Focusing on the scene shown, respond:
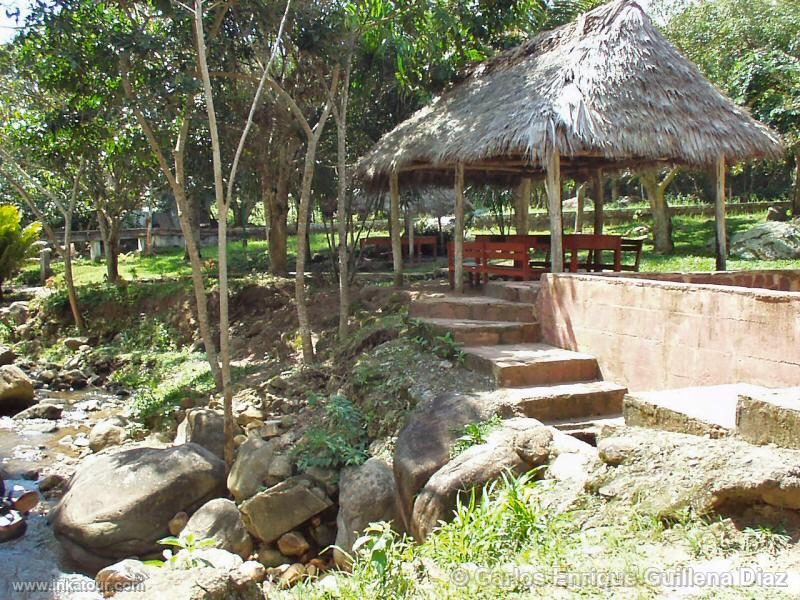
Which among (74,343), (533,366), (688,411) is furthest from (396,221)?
(74,343)

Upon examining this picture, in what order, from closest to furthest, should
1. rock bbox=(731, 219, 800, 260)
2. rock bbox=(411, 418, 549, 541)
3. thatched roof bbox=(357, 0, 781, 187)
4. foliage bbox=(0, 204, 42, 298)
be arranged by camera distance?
rock bbox=(411, 418, 549, 541) → thatched roof bbox=(357, 0, 781, 187) → rock bbox=(731, 219, 800, 260) → foliage bbox=(0, 204, 42, 298)

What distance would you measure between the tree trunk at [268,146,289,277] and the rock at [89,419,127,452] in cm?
633

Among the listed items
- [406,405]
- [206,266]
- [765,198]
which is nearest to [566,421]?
[406,405]

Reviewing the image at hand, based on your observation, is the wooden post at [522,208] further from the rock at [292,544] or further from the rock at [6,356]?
the rock at [6,356]

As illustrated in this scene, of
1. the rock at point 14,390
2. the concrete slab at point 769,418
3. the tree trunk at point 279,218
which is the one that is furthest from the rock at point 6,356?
the concrete slab at point 769,418

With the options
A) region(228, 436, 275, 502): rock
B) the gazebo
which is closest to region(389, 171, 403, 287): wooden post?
the gazebo

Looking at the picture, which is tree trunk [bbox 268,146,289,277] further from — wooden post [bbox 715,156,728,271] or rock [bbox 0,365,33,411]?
wooden post [bbox 715,156,728,271]

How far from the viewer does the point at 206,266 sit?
54.4 ft

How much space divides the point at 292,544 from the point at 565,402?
9.21 feet

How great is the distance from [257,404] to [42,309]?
32.6ft

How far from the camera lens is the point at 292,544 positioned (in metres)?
5.82

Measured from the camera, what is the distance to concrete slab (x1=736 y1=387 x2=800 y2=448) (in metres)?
3.31

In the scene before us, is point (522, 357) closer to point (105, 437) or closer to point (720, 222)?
point (720, 222)

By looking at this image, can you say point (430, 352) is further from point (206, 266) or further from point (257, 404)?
point (206, 266)
